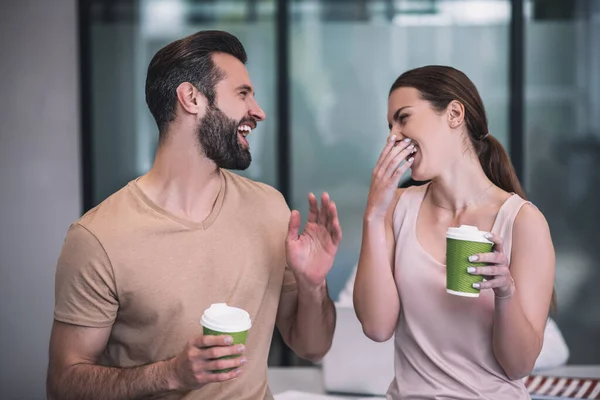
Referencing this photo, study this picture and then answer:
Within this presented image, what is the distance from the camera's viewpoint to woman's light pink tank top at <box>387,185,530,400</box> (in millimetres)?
1706

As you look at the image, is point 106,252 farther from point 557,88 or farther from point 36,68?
point 557,88

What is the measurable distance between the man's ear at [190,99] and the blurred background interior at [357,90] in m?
2.34

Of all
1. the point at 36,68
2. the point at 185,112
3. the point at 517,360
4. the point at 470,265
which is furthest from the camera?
the point at 36,68

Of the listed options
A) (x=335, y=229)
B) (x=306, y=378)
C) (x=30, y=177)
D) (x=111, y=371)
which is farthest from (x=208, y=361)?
(x=30, y=177)

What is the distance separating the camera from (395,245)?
6.02 ft

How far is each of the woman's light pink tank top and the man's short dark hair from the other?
562 millimetres


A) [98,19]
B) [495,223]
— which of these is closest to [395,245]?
[495,223]

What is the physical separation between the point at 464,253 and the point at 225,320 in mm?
457

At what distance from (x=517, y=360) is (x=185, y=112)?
885 mm

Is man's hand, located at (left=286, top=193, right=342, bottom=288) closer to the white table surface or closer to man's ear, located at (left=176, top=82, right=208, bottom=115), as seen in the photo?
man's ear, located at (left=176, top=82, right=208, bottom=115)

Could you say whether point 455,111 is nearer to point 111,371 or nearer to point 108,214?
point 108,214

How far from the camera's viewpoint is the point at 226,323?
1.39m

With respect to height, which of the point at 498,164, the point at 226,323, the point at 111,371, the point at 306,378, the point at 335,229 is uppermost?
the point at 498,164

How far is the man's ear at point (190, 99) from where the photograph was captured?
1808 mm
